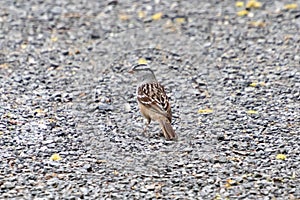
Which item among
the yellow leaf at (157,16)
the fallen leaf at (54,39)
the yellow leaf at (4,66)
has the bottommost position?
the yellow leaf at (4,66)

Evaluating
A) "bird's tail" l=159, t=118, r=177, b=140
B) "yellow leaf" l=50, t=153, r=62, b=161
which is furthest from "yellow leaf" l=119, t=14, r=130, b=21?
"yellow leaf" l=50, t=153, r=62, b=161

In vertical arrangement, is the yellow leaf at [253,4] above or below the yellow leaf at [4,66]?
above

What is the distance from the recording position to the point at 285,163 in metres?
8.40

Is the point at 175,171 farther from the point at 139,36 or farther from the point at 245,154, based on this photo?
the point at 139,36

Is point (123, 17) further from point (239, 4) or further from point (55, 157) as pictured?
point (55, 157)

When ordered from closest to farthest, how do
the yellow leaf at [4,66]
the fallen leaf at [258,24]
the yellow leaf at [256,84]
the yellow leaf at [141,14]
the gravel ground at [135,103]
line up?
the gravel ground at [135,103]
the yellow leaf at [256,84]
the yellow leaf at [4,66]
the fallen leaf at [258,24]
the yellow leaf at [141,14]

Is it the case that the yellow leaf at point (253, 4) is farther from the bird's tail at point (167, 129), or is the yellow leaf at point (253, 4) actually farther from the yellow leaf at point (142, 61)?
the bird's tail at point (167, 129)

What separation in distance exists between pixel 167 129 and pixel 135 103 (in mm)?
1309

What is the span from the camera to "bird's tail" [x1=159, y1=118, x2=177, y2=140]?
9.04 m

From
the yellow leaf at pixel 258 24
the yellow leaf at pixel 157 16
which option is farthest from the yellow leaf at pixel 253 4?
the yellow leaf at pixel 157 16

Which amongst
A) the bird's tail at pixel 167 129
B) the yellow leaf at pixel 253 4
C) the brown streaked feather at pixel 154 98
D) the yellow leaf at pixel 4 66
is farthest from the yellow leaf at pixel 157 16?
the bird's tail at pixel 167 129

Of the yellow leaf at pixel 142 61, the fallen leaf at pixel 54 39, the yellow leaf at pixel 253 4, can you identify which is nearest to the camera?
the yellow leaf at pixel 142 61

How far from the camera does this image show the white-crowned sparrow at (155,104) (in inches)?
358

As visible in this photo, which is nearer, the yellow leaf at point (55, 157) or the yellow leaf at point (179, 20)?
the yellow leaf at point (55, 157)
